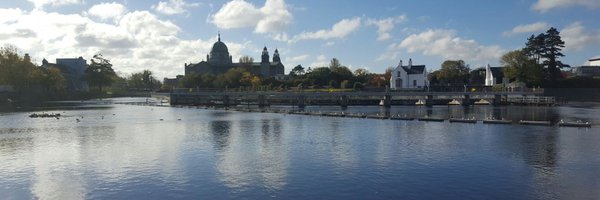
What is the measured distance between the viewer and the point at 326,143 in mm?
41938

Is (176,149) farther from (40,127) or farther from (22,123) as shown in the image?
(22,123)

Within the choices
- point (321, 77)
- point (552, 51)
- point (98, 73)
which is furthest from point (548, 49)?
point (98, 73)

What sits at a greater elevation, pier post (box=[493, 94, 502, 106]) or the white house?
the white house

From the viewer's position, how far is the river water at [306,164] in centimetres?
2406

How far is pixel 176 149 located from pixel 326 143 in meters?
13.1

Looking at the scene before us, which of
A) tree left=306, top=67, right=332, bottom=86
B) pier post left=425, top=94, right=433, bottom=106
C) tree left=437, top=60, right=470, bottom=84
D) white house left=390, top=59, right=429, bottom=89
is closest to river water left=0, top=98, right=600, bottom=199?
pier post left=425, top=94, right=433, bottom=106

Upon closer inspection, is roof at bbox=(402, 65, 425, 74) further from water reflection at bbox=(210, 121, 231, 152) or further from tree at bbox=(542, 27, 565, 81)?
water reflection at bbox=(210, 121, 231, 152)

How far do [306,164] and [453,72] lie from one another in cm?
13683

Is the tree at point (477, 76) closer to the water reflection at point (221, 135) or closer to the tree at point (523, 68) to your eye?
the tree at point (523, 68)

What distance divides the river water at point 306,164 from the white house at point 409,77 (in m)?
92.9

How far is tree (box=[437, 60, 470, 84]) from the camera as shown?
6161 inches

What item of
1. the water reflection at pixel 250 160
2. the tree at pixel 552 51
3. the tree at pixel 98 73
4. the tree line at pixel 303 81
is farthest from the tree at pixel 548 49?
the tree at pixel 98 73

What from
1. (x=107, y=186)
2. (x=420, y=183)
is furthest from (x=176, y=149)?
(x=420, y=183)

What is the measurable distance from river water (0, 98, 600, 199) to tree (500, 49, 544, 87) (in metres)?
71.9
